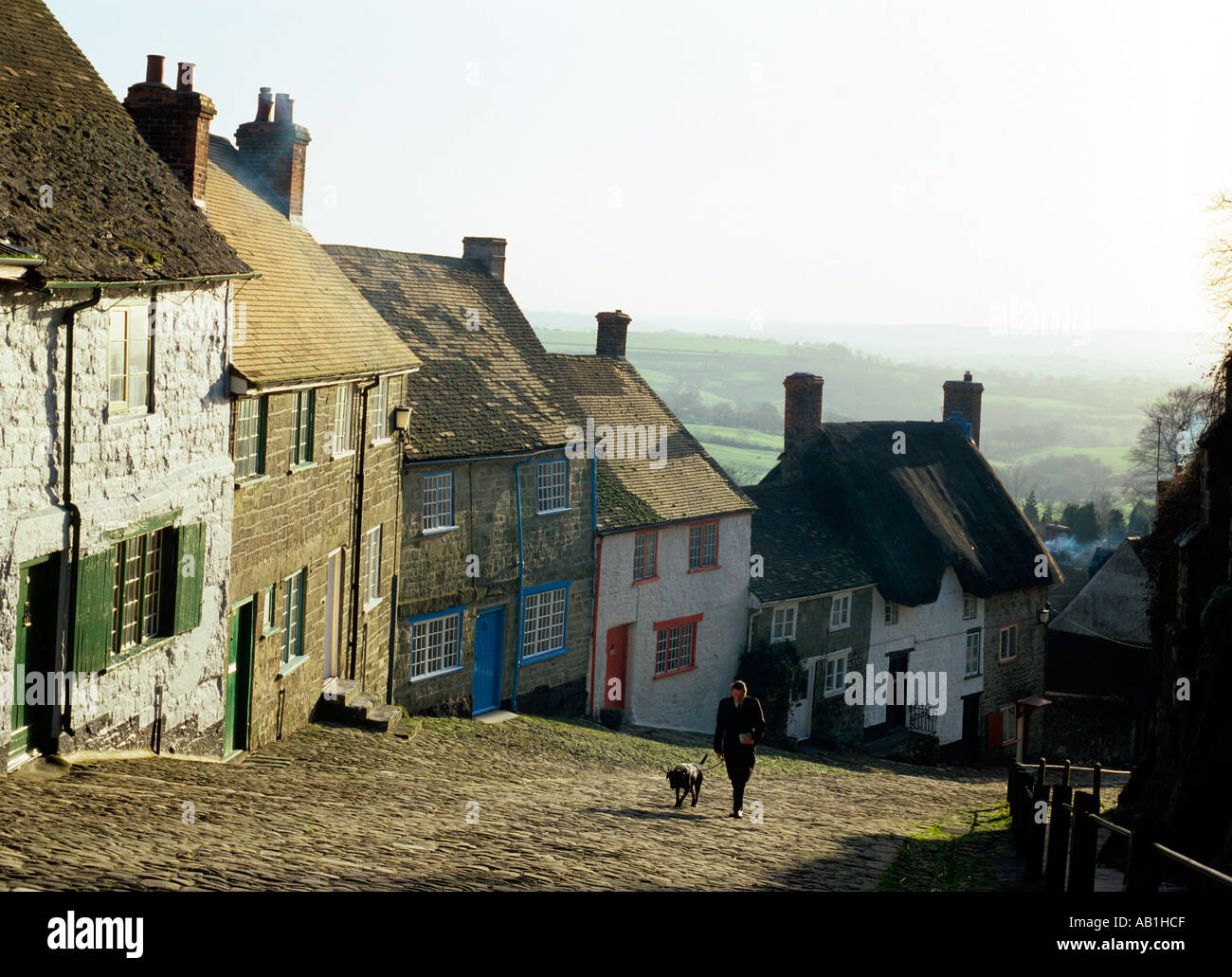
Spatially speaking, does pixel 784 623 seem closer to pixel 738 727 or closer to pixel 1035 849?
pixel 738 727

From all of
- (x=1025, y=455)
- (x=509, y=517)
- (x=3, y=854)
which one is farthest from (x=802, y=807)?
(x=1025, y=455)

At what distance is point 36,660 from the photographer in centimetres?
1200

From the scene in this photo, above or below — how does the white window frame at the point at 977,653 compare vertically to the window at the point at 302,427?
below

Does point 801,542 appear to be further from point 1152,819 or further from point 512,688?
point 1152,819

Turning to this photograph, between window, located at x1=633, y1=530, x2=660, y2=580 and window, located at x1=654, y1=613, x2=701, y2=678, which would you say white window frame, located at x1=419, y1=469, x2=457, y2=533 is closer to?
window, located at x1=633, y1=530, x2=660, y2=580

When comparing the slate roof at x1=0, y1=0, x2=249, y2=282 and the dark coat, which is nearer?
the slate roof at x1=0, y1=0, x2=249, y2=282

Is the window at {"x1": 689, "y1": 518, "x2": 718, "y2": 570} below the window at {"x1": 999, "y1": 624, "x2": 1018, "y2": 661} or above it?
above

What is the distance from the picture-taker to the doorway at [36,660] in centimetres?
1176

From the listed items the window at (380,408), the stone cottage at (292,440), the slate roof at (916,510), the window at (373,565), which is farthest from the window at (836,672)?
the window at (380,408)

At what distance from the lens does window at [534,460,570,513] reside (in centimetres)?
2752

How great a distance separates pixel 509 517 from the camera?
26.4 metres

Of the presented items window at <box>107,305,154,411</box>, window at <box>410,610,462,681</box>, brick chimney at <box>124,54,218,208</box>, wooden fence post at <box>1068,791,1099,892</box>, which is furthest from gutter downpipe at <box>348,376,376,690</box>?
wooden fence post at <box>1068,791,1099,892</box>

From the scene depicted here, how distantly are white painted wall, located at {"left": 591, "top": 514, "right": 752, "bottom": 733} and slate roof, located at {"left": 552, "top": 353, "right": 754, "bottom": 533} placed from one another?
50cm

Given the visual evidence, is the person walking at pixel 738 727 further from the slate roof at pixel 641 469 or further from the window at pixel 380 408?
the slate roof at pixel 641 469
